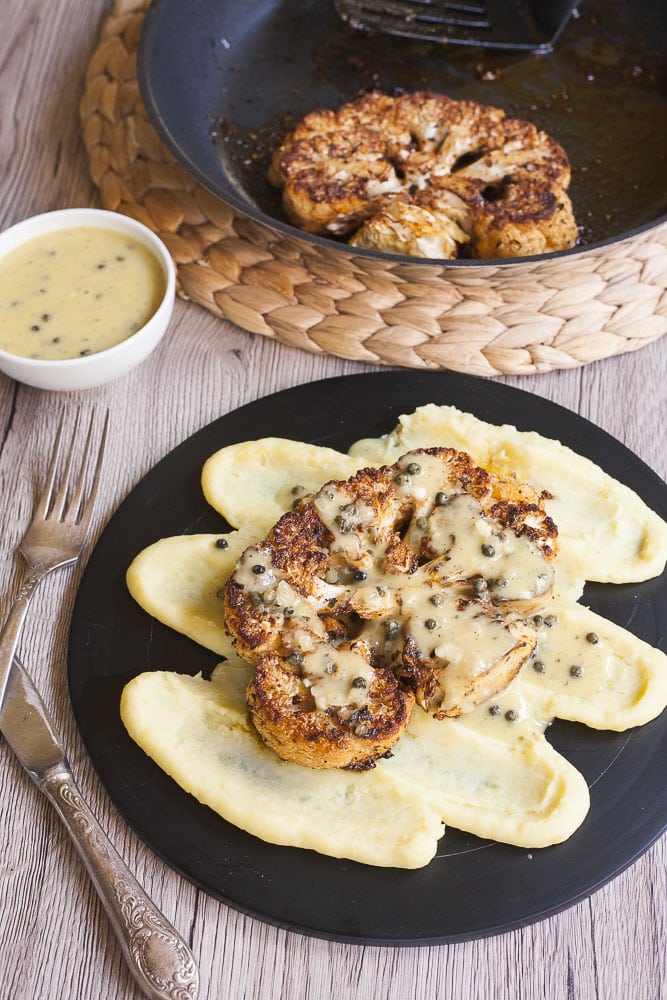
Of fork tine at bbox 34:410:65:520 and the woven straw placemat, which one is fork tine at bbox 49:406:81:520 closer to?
fork tine at bbox 34:410:65:520

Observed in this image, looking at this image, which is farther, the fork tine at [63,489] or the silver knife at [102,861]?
the fork tine at [63,489]

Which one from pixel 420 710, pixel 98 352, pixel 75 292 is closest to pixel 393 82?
pixel 75 292

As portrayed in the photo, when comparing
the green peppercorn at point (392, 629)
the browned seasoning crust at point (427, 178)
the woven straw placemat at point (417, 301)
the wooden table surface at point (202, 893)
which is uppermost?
the browned seasoning crust at point (427, 178)

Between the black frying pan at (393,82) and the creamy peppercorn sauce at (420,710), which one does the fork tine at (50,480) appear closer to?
the creamy peppercorn sauce at (420,710)

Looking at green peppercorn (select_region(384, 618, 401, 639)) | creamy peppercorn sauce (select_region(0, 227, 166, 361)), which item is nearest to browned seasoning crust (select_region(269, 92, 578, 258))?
creamy peppercorn sauce (select_region(0, 227, 166, 361))

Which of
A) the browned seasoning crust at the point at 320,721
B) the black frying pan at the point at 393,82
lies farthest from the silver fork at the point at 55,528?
the black frying pan at the point at 393,82

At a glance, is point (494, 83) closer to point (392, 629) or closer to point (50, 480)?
point (50, 480)

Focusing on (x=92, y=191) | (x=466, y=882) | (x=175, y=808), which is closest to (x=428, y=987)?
(x=466, y=882)
